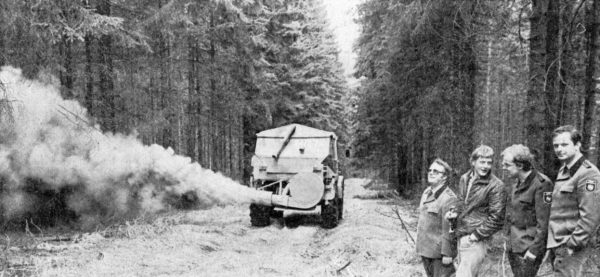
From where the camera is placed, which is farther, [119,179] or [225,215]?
[225,215]

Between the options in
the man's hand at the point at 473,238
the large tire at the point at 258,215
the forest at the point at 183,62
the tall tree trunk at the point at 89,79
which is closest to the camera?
the man's hand at the point at 473,238

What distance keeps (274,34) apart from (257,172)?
45.7 ft

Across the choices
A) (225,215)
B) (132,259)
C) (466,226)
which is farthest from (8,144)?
(466,226)

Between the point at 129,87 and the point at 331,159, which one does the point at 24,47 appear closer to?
the point at 129,87

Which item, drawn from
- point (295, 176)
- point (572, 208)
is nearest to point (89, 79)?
point (295, 176)

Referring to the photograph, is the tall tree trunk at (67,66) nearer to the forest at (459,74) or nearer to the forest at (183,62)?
the forest at (183,62)

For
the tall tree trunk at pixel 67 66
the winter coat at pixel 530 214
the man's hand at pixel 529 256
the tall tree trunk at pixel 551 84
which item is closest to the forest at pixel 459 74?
the tall tree trunk at pixel 551 84

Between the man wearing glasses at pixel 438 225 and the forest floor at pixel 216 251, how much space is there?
138 cm

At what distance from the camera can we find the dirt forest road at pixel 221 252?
7375 mm

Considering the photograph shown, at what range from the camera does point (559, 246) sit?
4195 millimetres

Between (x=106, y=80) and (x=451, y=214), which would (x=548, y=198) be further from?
(x=106, y=80)

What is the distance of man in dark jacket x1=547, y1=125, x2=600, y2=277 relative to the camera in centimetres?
388

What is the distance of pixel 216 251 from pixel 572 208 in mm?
6803

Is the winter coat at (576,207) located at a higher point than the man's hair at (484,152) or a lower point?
lower
